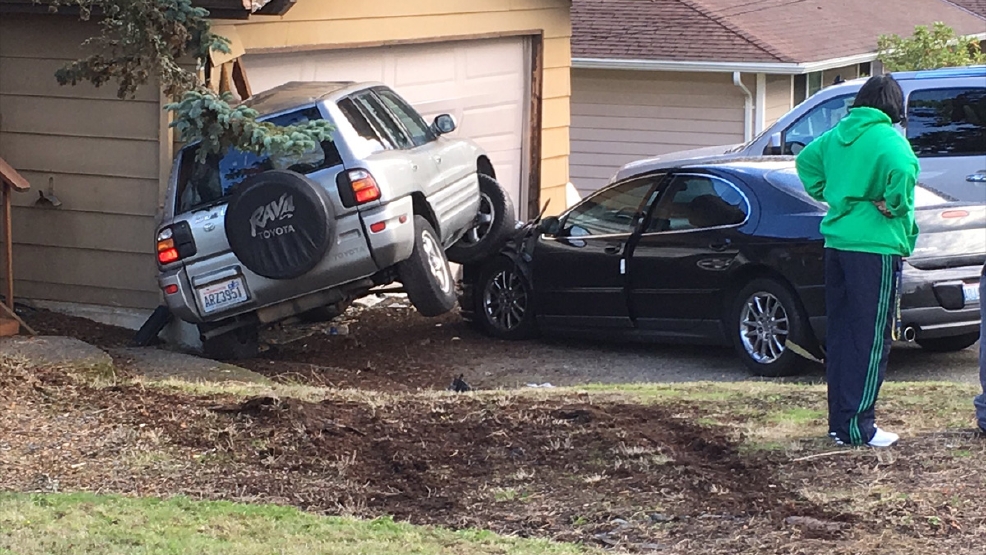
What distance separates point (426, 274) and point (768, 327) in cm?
241

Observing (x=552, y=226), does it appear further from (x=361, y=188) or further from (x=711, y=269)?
(x=361, y=188)

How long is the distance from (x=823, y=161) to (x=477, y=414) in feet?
7.03

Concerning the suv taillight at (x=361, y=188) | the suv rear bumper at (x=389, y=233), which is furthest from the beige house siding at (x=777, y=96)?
the suv taillight at (x=361, y=188)

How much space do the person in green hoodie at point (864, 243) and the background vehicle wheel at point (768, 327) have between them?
296 centimetres

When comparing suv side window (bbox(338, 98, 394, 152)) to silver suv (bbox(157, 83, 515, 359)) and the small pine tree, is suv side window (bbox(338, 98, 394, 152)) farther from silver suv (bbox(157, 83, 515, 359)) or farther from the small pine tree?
the small pine tree

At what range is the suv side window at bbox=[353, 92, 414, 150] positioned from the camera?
10.0m

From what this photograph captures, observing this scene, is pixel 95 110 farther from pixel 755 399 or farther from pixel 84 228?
pixel 755 399

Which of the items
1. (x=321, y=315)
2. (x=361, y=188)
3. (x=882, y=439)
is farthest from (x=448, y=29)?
(x=882, y=439)

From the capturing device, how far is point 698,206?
9.88 meters

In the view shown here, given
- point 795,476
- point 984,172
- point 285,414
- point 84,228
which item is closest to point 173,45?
point 285,414

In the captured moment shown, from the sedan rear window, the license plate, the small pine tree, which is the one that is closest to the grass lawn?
the license plate

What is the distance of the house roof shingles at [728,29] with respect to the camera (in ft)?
66.4

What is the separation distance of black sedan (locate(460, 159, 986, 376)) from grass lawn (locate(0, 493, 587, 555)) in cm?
443

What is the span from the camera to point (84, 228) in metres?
11.4
